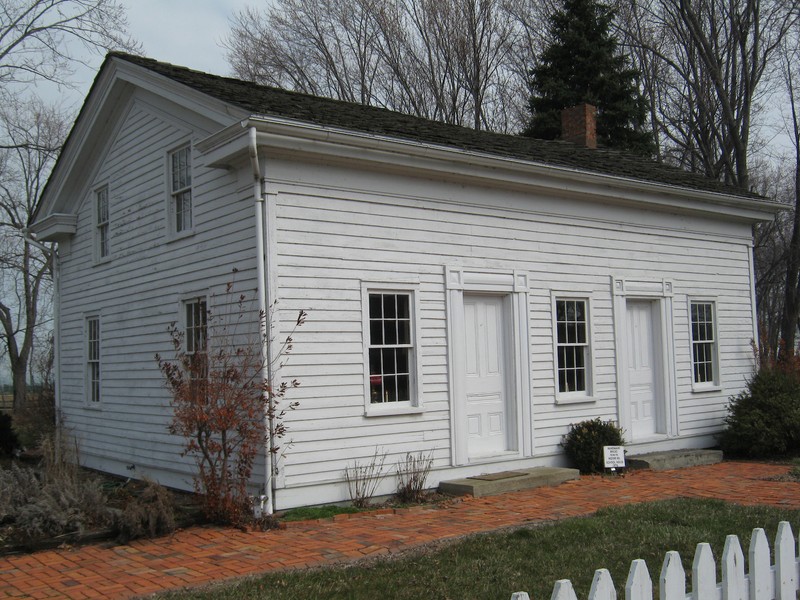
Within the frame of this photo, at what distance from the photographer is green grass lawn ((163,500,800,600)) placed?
239 inches

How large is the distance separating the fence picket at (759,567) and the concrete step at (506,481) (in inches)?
242

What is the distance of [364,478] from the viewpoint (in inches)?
393

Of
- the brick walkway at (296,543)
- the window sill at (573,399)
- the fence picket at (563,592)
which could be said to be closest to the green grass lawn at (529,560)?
the brick walkway at (296,543)

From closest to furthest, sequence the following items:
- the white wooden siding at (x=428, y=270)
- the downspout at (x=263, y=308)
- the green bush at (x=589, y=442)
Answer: the downspout at (x=263, y=308) < the white wooden siding at (x=428, y=270) < the green bush at (x=589, y=442)

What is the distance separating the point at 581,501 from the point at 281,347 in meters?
4.18

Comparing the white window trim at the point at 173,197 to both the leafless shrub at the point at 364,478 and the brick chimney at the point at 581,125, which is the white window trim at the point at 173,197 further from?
the brick chimney at the point at 581,125

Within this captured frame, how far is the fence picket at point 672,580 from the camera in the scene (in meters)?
3.72

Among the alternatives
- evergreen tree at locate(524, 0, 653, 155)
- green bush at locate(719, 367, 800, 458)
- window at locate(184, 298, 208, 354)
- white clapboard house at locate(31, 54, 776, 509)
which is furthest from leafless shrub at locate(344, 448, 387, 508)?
evergreen tree at locate(524, 0, 653, 155)

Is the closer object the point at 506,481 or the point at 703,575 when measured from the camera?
the point at 703,575

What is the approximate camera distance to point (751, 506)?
9.22m

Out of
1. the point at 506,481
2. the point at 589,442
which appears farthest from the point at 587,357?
the point at 506,481

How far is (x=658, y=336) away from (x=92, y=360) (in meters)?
10.3

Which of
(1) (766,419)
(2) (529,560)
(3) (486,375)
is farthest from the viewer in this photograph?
(1) (766,419)

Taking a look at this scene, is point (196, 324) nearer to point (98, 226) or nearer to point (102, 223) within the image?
point (102, 223)
